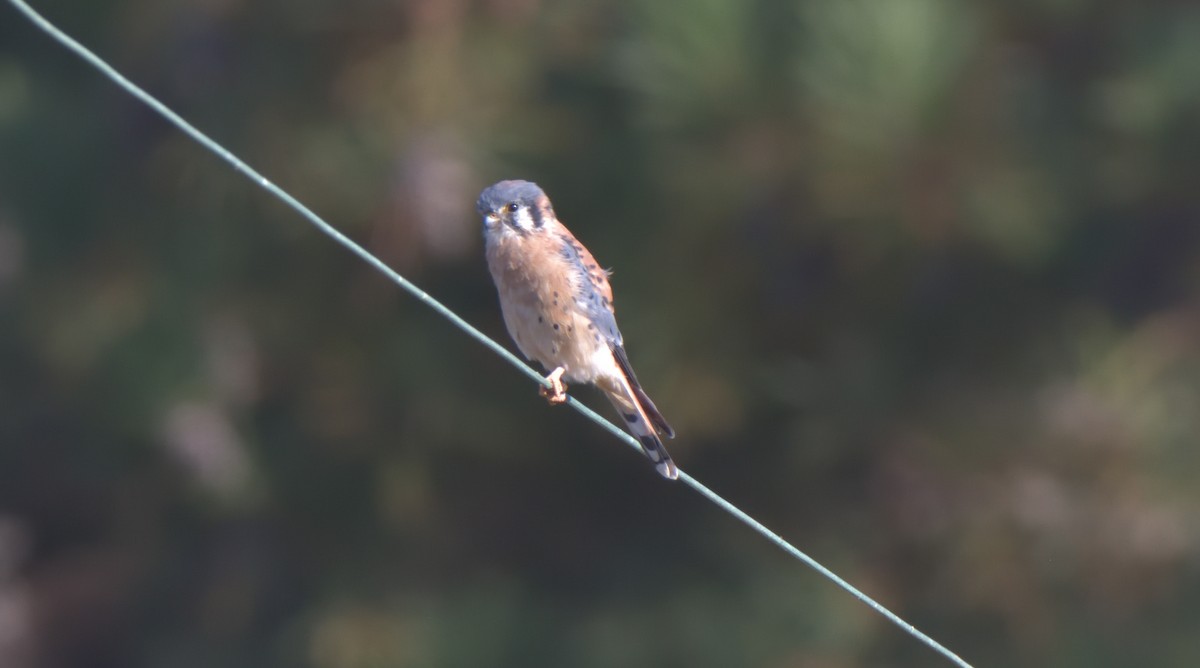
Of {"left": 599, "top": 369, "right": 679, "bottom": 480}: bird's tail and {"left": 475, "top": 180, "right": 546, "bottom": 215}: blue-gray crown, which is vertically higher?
{"left": 475, "top": 180, "right": 546, "bottom": 215}: blue-gray crown

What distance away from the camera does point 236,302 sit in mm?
4367

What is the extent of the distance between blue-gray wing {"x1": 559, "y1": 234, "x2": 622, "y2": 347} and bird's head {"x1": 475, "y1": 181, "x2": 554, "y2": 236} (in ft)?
0.25

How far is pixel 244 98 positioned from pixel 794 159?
1.46 metres

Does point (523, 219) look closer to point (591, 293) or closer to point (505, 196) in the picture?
point (505, 196)

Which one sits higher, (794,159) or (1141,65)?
(1141,65)

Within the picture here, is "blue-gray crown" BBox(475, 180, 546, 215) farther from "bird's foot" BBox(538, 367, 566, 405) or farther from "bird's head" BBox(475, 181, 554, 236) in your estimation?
"bird's foot" BBox(538, 367, 566, 405)

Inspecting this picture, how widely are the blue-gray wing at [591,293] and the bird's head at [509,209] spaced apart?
0.08 meters

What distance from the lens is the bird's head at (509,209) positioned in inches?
110

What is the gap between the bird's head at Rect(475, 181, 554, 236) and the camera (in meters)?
2.79

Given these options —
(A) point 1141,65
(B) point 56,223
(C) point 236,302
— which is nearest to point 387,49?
(C) point 236,302

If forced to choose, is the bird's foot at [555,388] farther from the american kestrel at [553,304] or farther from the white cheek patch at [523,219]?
the white cheek patch at [523,219]

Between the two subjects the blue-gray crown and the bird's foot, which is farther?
the blue-gray crown

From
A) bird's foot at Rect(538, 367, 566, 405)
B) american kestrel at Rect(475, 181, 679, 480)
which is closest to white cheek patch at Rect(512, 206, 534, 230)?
american kestrel at Rect(475, 181, 679, 480)

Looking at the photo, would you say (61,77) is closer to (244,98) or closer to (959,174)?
(244,98)
